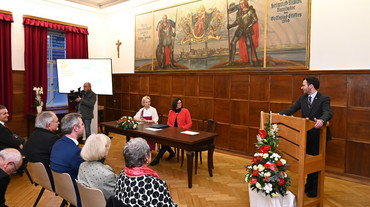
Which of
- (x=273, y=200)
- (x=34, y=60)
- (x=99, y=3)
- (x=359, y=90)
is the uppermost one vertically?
(x=99, y=3)

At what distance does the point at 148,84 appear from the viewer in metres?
7.94

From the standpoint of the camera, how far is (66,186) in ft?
8.05

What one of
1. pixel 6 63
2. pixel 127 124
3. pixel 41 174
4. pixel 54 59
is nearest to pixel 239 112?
pixel 127 124

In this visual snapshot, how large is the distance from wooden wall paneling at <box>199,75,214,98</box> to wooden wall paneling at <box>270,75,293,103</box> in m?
1.52

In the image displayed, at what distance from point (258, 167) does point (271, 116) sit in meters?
0.64

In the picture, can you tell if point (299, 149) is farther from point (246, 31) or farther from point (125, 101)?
point (125, 101)

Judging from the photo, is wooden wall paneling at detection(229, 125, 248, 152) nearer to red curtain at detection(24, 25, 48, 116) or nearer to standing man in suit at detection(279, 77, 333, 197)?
standing man in suit at detection(279, 77, 333, 197)

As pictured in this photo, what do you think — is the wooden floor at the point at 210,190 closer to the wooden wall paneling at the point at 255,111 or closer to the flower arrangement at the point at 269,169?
the flower arrangement at the point at 269,169

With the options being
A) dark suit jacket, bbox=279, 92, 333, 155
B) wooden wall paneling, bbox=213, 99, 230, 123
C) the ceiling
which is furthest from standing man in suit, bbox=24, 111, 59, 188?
the ceiling

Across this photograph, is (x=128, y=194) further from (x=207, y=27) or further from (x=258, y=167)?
(x=207, y=27)

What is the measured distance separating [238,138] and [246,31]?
2.42 metres

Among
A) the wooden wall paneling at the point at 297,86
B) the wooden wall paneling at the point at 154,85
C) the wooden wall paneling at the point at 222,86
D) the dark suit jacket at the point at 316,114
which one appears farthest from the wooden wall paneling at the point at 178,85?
the dark suit jacket at the point at 316,114

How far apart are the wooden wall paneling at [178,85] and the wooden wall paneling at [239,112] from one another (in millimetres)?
1566

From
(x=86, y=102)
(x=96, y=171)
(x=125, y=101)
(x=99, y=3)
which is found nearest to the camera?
(x=96, y=171)
